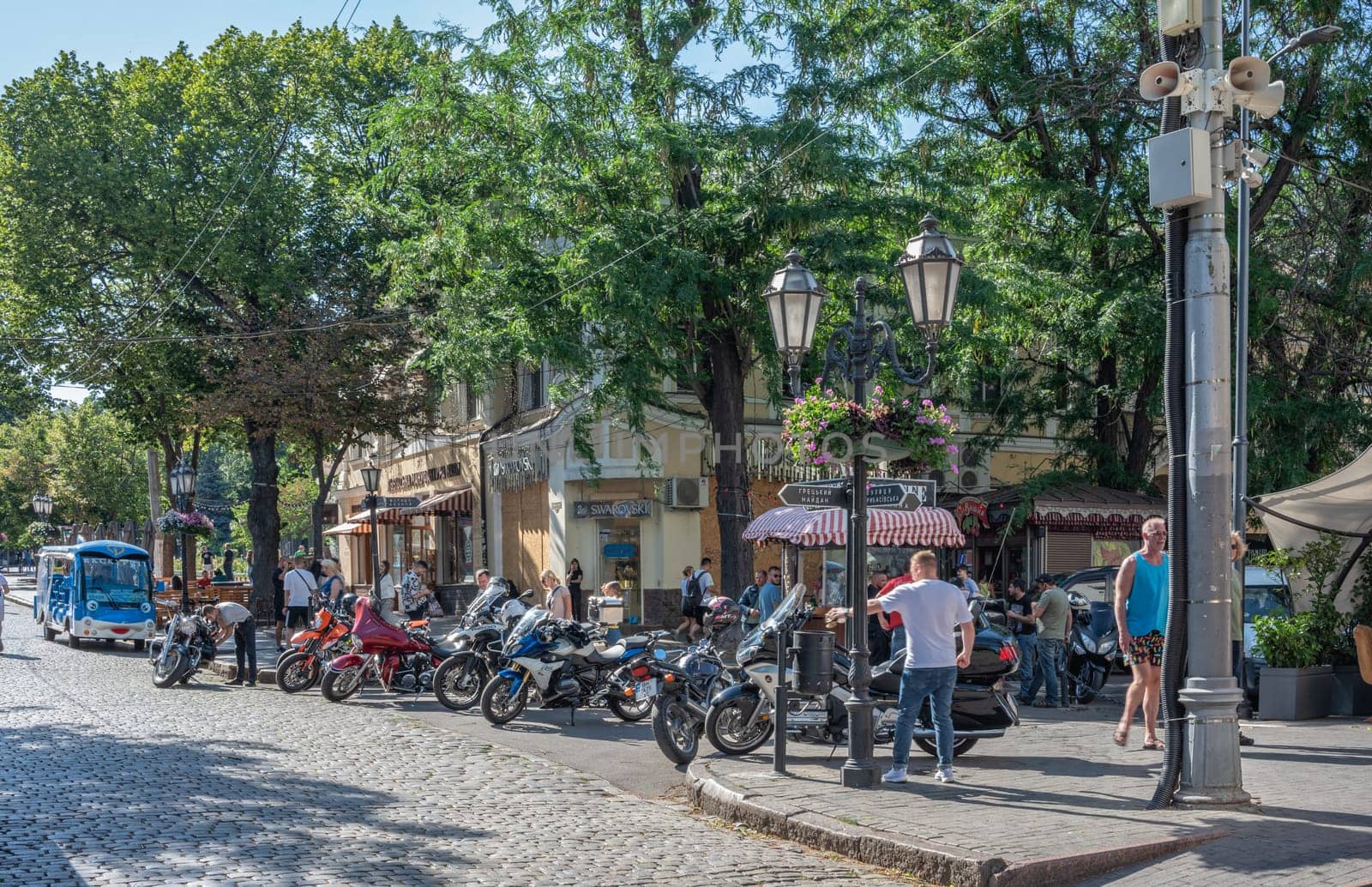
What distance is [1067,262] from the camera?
24422 mm

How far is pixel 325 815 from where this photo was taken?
9.03 m

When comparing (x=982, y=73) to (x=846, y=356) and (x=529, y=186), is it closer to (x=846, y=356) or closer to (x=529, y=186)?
(x=529, y=186)

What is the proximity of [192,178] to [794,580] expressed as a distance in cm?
1687

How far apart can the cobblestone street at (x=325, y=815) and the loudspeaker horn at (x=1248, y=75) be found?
554 cm

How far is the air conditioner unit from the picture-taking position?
96.2ft

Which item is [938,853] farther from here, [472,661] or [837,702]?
[472,661]

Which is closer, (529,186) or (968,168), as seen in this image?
(529,186)

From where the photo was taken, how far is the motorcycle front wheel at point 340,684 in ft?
55.8

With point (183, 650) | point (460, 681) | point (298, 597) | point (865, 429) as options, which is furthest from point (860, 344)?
point (298, 597)

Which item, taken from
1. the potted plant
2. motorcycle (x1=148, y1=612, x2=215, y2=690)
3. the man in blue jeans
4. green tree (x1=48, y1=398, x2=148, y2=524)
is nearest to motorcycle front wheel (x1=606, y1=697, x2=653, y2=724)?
the man in blue jeans

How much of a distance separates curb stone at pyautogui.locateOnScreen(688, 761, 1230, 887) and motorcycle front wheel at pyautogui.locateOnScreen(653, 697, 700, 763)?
8.67 feet

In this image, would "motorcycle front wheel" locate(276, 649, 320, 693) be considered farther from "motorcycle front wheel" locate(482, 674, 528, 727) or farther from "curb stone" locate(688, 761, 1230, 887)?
"curb stone" locate(688, 761, 1230, 887)

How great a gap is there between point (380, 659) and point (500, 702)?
11.2 ft

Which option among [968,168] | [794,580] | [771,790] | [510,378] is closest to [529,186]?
[510,378]
